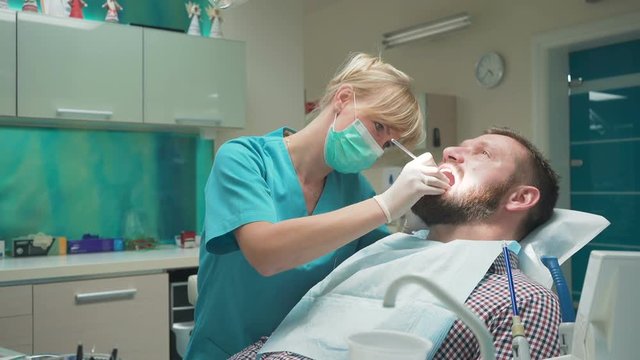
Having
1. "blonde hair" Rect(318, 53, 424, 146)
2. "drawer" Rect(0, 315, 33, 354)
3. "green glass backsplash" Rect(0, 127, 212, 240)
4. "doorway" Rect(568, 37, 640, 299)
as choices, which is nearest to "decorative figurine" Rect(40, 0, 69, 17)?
"green glass backsplash" Rect(0, 127, 212, 240)

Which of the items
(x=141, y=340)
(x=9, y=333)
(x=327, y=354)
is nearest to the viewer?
(x=327, y=354)

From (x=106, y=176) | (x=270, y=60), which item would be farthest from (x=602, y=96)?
(x=106, y=176)

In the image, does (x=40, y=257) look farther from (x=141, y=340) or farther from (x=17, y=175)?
(x=141, y=340)

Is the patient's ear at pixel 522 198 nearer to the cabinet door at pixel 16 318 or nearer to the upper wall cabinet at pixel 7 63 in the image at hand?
the cabinet door at pixel 16 318

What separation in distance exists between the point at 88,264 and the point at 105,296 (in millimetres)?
160

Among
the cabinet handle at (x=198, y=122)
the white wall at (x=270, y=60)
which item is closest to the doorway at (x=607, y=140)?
the white wall at (x=270, y=60)

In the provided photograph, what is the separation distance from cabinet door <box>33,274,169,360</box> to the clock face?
2.73 meters

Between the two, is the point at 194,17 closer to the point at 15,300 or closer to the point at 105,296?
the point at 105,296

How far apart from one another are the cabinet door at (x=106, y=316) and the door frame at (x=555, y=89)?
264 centimetres

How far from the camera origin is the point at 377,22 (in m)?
5.16

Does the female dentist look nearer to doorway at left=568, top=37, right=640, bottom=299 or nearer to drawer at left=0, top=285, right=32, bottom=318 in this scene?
drawer at left=0, top=285, right=32, bottom=318

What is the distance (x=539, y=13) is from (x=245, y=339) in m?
3.34

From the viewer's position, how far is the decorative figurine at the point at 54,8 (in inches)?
112

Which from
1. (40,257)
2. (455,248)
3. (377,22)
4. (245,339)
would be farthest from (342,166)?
(377,22)
